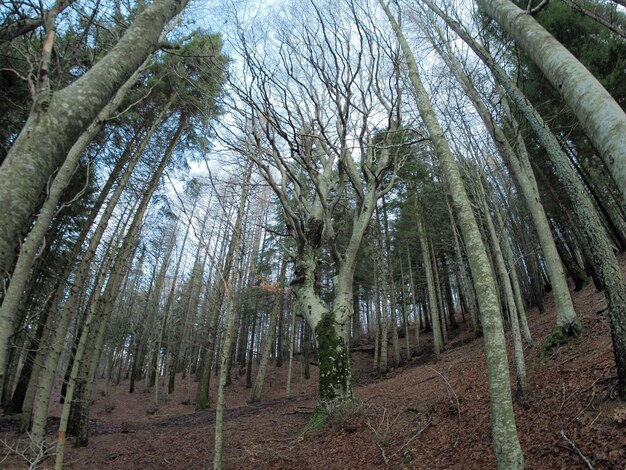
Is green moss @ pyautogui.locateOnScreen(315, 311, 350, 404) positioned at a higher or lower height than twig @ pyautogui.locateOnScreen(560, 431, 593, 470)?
higher

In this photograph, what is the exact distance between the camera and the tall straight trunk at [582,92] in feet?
7.25

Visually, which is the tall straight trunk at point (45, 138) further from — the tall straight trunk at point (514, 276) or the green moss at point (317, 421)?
the tall straight trunk at point (514, 276)

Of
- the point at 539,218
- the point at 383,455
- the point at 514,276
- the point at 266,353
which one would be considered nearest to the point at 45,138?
the point at 383,455

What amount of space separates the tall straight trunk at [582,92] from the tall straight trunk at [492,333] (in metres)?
1.22

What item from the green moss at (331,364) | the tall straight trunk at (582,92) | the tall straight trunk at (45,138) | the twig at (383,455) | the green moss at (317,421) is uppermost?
the tall straight trunk at (582,92)

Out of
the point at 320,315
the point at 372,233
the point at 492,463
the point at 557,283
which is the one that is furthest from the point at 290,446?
the point at 372,233

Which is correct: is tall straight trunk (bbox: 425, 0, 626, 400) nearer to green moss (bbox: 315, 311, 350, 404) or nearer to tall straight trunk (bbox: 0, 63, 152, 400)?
green moss (bbox: 315, 311, 350, 404)

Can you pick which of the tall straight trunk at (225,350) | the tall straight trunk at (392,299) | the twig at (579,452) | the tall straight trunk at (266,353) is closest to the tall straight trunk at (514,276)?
the twig at (579,452)

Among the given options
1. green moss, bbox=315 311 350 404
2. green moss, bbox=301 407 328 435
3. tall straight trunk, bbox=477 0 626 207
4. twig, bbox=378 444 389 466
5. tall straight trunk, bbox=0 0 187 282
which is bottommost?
twig, bbox=378 444 389 466

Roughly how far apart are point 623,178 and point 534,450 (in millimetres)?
3160

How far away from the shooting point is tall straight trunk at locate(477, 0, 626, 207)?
7.25 ft

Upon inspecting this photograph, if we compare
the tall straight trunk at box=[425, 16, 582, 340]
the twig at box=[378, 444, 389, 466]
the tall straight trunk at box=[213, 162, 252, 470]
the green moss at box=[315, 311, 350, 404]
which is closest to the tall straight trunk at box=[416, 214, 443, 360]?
the tall straight trunk at box=[425, 16, 582, 340]

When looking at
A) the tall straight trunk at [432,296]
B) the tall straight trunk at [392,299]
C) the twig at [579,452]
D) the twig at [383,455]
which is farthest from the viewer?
the tall straight trunk at [392,299]

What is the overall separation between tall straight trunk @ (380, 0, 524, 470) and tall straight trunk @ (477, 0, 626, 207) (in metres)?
1.22
